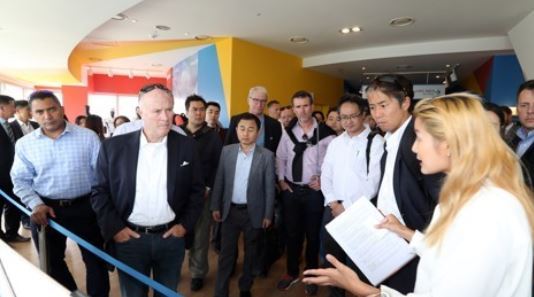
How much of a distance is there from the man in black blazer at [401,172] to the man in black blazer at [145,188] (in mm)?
1123

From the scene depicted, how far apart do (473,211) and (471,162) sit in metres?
0.13

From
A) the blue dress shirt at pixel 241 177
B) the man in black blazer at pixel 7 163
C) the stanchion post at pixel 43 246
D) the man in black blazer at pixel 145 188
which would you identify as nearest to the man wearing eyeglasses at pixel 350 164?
the blue dress shirt at pixel 241 177

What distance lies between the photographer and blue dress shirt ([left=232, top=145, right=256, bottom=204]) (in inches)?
99.9

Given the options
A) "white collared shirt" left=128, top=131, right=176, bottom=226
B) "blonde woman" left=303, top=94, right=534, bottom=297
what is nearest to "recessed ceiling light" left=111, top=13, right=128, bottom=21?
"white collared shirt" left=128, top=131, right=176, bottom=226

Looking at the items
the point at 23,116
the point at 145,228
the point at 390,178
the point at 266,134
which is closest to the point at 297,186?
→ the point at 266,134

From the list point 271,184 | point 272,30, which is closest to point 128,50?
point 272,30

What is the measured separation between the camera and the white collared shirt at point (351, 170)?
2.11 m

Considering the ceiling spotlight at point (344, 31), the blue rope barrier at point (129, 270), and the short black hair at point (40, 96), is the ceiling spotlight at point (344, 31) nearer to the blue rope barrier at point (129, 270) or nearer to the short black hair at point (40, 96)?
the short black hair at point (40, 96)

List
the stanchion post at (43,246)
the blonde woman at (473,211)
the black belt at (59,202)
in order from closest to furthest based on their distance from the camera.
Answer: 1. the blonde woman at (473,211)
2. the stanchion post at (43,246)
3. the black belt at (59,202)

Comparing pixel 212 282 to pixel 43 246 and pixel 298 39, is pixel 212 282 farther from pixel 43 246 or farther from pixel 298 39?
pixel 298 39

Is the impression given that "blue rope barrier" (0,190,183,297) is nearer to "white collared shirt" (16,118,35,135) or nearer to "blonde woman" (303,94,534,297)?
"blonde woman" (303,94,534,297)

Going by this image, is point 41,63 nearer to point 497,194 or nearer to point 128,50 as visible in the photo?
point 128,50

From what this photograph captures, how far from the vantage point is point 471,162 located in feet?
2.71

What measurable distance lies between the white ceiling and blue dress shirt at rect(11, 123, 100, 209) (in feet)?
9.75
